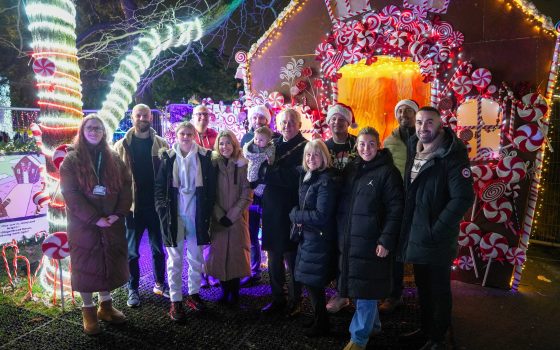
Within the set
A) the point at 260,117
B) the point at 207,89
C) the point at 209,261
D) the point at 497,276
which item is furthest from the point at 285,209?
the point at 207,89

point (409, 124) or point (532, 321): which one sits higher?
point (409, 124)

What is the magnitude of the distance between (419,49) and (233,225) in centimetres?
315

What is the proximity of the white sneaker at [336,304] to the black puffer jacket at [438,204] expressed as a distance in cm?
123

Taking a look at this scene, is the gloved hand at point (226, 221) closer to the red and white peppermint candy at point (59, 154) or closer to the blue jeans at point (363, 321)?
the blue jeans at point (363, 321)

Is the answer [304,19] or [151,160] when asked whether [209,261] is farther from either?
[304,19]

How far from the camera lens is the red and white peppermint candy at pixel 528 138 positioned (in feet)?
14.7

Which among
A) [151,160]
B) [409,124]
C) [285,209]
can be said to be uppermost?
[409,124]

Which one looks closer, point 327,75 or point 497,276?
point 497,276

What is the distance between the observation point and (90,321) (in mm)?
3811

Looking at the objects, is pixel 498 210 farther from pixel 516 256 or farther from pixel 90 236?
pixel 90 236

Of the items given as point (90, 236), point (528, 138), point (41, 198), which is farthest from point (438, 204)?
point (41, 198)

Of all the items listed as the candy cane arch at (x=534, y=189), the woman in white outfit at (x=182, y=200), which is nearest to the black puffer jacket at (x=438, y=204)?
the woman in white outfit at (x=182, y=200)

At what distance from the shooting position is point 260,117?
504 centimetres

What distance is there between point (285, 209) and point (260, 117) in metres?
1.54
